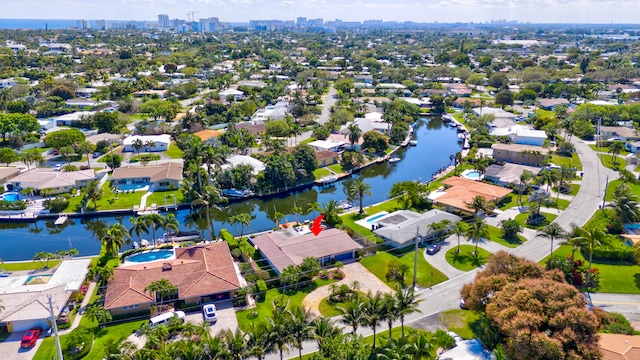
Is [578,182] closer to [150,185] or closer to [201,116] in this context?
[150,185]

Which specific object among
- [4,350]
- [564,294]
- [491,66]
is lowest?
[4,350]

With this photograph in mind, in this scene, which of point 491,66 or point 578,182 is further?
point 491,66

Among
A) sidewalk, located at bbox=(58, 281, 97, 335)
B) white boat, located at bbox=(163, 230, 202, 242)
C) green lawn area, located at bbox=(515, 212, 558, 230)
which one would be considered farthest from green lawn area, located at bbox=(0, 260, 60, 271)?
green lawn area, located at bbox=(515, 212, 558, 230)

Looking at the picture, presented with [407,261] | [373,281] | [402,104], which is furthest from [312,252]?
[402,104]

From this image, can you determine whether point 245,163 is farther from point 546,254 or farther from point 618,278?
point 618,278

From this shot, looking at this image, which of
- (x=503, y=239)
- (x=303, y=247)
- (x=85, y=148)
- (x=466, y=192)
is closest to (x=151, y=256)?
(x=303, y=247)

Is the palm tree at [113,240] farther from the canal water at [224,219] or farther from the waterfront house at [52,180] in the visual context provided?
the waterfront house at [52,180]

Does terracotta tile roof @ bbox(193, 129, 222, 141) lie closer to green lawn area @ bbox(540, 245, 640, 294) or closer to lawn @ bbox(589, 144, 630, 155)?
green lawn area @ bbox(540, 245, 640, 294)
